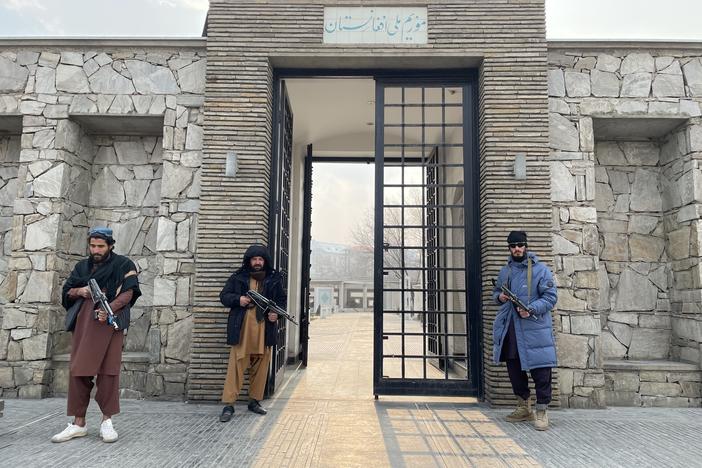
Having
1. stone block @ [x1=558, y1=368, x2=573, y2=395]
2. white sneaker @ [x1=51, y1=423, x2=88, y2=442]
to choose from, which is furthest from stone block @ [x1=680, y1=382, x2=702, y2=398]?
white sneaker @ [x1=51, y1=423, x2=88, y2=442]

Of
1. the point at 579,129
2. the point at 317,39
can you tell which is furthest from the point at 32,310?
the point at 579,129

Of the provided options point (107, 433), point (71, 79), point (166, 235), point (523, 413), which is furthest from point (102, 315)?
point (523, 413)

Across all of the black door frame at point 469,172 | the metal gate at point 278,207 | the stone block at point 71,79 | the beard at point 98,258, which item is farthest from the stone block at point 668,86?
the stone block at point 71,79

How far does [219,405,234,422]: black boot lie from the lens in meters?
4.06

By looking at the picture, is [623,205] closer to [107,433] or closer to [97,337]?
[97,337]

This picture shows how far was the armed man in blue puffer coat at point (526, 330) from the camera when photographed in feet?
13.0

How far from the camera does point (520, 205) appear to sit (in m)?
Result: 4.86

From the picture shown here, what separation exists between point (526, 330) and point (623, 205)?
254 cm

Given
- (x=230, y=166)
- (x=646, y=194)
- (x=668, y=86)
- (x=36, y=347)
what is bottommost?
(x=36, y=347)

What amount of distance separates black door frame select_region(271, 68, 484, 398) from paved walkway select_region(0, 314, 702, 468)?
0.33 meters

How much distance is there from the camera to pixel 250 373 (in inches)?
172

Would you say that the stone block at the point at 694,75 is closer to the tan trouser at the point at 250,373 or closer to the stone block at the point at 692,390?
the stone block at the point at 692,390

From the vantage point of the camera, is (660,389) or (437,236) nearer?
(660,389)

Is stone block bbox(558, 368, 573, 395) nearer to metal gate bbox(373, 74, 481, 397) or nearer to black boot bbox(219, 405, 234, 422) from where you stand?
metal gate bbox(373, 74, 481, 397)
